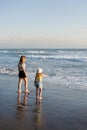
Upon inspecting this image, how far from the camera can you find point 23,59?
11648 mm

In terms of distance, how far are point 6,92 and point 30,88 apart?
1.78m

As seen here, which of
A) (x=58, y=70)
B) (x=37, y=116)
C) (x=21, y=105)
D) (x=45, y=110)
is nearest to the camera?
(x=37, y=116)

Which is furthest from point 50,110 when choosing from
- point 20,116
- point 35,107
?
point 20,116

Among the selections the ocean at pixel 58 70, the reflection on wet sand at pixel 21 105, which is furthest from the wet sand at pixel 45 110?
the ocean at pixel 58 70

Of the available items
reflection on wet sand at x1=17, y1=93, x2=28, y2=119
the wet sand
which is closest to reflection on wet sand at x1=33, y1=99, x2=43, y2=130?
the wet sand

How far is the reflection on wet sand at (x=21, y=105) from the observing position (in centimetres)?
802

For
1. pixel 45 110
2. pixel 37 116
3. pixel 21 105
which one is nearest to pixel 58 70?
pixel 21 105

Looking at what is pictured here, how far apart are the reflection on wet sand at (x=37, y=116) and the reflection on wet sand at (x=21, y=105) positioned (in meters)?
0.33

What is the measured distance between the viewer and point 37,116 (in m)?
7.87

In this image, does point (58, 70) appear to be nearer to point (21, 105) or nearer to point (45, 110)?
point (21, 105)

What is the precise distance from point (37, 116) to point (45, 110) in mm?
808

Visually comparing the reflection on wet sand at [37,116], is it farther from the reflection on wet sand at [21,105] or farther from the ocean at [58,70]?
the ocean at [58,70]

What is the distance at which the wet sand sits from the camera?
7031 mm

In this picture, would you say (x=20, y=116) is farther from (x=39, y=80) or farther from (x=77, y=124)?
(x=39, y=80)
